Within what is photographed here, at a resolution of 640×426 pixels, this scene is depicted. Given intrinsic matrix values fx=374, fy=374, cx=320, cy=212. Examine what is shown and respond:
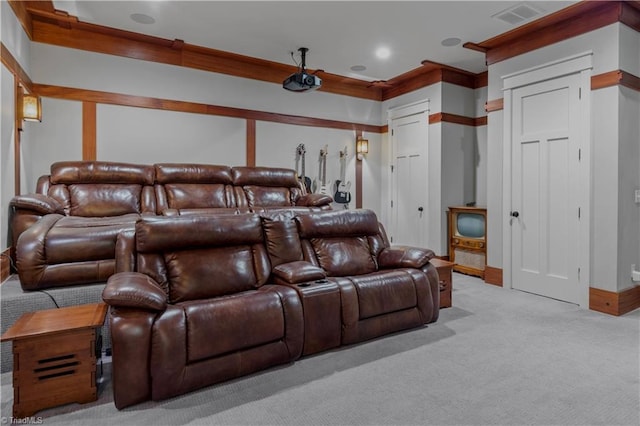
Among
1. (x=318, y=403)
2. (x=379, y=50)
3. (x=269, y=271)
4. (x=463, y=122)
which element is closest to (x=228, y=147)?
(x=379, y=50)

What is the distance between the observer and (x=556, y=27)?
4.11 meters

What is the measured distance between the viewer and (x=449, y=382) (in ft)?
7.75

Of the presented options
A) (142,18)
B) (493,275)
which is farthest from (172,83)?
(493,275)

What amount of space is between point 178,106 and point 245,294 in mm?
3690

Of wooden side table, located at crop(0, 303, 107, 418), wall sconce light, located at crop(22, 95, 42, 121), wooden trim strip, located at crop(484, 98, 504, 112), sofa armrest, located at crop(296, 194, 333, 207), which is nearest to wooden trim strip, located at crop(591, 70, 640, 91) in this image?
wooden trim strip, located at crop(484, 98, 504, 112)

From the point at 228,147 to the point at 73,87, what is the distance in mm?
2036

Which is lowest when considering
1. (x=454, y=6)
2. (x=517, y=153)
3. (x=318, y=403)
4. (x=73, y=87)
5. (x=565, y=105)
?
(x=318, y=403)

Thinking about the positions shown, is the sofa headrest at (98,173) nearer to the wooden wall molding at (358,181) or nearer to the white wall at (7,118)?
the white wall at (7,118)

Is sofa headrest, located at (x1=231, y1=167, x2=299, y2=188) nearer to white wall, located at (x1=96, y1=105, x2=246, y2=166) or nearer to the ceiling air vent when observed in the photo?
white wall, located at (x1=96, y1=105, x2=246, y2=166)

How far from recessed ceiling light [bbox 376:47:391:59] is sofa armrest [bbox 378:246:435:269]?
2.97m

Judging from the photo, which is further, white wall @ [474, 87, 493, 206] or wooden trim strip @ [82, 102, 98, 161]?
white wall @ [474, 87, 493, 206]

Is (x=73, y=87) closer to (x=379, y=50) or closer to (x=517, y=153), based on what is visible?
(x=379, y=50)

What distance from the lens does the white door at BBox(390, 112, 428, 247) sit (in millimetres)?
6176

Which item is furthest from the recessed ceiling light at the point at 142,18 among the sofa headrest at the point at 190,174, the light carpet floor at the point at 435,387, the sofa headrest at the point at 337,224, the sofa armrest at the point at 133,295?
the light carpet floor at the point at 435,387
